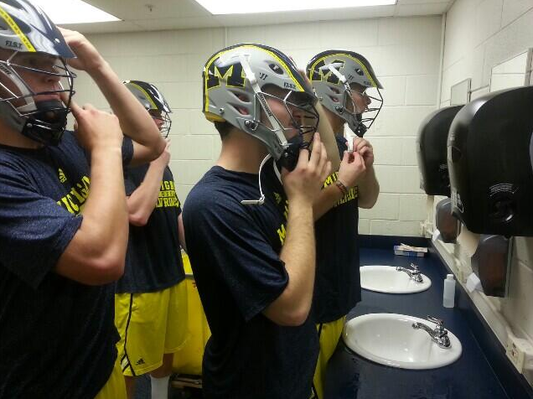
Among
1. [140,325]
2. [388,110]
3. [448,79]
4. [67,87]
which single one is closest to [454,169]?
[67,87]

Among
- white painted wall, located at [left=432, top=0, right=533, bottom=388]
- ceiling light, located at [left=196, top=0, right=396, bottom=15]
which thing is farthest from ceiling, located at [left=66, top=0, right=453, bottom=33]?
white painted wall, located at [left=432, top=0, right=533, bottom=388]

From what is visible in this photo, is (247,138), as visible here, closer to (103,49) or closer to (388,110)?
(388,110)

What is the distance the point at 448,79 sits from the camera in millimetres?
2490

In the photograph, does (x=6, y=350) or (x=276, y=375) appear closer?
(x=6, y=350)

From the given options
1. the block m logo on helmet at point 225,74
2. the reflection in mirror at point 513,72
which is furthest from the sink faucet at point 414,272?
the block m logo on helmet at point 225,74

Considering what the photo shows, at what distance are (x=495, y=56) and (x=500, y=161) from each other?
903 mm

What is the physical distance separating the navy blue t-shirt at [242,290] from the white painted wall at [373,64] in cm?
208

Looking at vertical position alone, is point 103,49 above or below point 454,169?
above

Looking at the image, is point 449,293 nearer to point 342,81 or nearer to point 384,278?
point 384,278

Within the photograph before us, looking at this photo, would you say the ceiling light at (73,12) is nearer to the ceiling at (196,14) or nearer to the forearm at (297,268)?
the ceiling at (196,14)

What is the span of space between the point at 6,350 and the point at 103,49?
3.12 metres

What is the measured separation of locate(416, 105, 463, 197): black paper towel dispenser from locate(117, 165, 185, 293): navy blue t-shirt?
1160 millimetres

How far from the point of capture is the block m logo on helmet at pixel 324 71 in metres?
1.55

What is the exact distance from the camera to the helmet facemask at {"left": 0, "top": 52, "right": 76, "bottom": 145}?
773 mm
